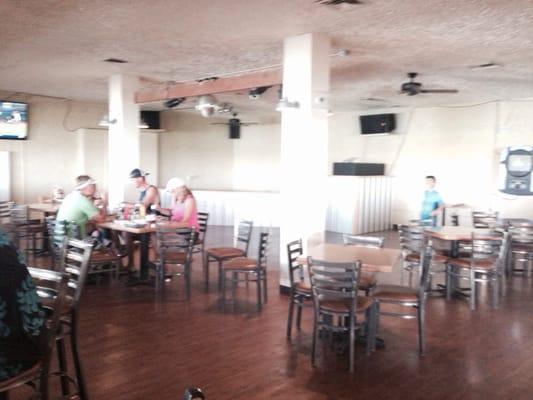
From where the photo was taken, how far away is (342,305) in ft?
12.6

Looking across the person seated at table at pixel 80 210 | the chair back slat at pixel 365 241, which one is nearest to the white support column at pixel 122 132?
the person seated at table at pixel 80 210

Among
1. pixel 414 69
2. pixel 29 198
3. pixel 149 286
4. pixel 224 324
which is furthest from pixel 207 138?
pixel 224 324

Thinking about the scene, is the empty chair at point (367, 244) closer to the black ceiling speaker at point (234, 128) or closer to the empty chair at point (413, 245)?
the empty chair at point (413, 245)

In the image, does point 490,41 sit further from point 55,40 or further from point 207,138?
point 207,138

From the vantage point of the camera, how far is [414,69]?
7535 mm

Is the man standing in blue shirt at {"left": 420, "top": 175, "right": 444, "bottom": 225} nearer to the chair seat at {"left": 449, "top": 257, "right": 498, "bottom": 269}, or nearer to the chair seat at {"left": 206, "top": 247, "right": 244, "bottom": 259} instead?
the chair seat at {"left": 449, "top": 257, "right": 498, "bottom": 269}

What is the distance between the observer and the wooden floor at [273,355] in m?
3.41

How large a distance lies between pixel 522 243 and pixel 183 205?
16.0 ft

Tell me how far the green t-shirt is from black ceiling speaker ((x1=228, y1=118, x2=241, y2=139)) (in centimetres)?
891

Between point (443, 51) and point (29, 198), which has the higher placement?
point (443, 51)

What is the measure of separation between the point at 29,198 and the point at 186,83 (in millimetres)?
4958

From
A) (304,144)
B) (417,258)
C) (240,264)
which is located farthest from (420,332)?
(304,144)

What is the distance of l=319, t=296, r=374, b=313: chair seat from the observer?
3.79 m

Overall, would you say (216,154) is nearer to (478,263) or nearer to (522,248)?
(522,248)
